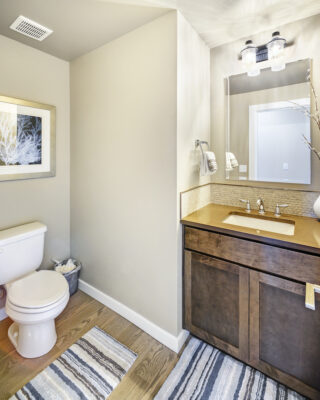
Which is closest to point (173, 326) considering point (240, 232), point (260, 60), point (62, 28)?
point (240, 232)

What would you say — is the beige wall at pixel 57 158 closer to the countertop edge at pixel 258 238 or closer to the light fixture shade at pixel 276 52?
the countertop edge at pixel 258 238

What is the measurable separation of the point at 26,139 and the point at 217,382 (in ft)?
7.45

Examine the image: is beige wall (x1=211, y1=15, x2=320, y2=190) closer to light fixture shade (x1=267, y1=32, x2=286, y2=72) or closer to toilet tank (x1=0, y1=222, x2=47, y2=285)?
light fixture shade (x1=267, y1=32, x2=286, y2=72)

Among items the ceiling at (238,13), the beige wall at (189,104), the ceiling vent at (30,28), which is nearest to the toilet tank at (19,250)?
the beige wall at (189,104)

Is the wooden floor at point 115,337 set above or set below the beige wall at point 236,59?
below

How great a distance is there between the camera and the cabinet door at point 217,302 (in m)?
1.35

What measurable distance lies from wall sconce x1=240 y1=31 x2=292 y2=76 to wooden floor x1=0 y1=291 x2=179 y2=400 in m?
2.18

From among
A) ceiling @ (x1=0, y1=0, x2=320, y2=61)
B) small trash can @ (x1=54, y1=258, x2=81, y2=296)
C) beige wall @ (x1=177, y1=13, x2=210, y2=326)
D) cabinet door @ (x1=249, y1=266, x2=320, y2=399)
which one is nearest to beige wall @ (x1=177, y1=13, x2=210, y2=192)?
beige wall @ (x1=177, y1=13, x2=210, y2=326)

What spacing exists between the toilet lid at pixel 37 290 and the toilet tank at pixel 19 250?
0.38ft

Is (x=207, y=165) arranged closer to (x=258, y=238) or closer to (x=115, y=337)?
(x=258, y=238)

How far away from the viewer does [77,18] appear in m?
1.48

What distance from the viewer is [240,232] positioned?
4.23 ft

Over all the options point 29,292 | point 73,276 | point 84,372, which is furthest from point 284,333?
point 73,276

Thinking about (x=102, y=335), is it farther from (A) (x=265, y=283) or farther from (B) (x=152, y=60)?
(B) (x=152, y=60)
